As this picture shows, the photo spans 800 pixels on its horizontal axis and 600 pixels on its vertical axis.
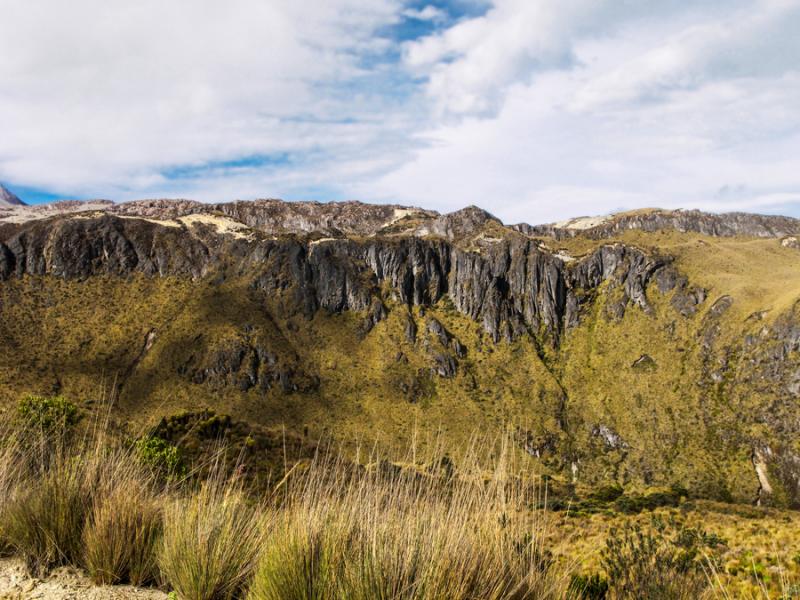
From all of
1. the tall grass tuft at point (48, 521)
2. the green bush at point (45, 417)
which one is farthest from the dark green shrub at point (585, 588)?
the green bush at point (45, 417)

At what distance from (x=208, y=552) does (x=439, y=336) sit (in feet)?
436

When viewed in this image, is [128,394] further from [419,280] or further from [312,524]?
[312,524]

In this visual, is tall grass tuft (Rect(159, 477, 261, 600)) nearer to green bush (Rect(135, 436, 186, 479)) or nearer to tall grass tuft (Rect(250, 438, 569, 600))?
tall grass tuft (Rect(250, 438, 569, 600))

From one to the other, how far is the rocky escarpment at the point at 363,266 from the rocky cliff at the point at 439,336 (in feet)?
2.05

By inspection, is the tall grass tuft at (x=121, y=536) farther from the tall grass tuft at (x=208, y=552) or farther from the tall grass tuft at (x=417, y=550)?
the tall grass tuft at (x=417, y=550)

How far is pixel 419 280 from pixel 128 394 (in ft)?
284

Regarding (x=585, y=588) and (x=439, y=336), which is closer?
(x=585, y=588)

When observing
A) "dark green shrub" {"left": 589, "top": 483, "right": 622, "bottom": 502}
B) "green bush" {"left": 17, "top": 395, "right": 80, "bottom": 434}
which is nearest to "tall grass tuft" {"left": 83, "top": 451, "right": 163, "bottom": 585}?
"green bush" {"left": 17, "top": 395, "right": 80, "bottom": 434}

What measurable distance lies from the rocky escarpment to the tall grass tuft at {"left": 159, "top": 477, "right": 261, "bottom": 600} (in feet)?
442

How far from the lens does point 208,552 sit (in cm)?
398

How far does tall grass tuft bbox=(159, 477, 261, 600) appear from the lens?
12.4ft

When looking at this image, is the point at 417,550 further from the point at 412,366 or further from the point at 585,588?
the point at 412,366

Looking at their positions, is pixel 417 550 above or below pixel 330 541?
above

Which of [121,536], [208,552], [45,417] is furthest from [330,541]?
[45,417]
